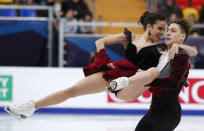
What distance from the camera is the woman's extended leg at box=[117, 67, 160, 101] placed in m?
3.54

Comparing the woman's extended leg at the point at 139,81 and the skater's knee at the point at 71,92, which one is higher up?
Result: the woman's extended leg at the point at 139,81

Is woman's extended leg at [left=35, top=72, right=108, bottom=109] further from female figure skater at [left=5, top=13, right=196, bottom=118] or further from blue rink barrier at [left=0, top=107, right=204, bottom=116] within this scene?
blue rink barrier at [left=0, top=107, right=204, bottom=116]

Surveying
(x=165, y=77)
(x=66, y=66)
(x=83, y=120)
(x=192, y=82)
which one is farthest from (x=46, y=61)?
(x=165, y=77)

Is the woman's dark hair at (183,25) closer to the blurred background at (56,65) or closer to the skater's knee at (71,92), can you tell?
the skater's knee at (71,92)

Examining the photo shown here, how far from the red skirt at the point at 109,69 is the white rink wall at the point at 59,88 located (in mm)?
3718

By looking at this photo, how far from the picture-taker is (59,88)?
25.7 ft

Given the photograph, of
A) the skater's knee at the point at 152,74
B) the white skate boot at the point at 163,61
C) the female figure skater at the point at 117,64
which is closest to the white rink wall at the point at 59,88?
the female figure skater at the point at 117,64

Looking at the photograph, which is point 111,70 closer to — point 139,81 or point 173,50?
point 139,81

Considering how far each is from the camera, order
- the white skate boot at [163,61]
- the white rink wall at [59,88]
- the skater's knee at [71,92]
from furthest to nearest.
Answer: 1. the white rink wall at [59,88]
2. the skater's knee at [71,92]
3. the white skate boot at [163,61]

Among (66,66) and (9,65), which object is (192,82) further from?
(9,65)

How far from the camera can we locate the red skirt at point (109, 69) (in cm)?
391

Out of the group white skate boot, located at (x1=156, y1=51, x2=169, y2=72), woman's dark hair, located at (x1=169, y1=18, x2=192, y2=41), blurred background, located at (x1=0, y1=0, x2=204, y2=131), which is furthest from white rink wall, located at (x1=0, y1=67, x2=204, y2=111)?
woman's dark hair, located at (x1=169, y1=18, x2=192, y2=41)

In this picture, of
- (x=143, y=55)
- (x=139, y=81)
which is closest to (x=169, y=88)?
(x=139, y=81)

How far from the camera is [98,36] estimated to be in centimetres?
809
